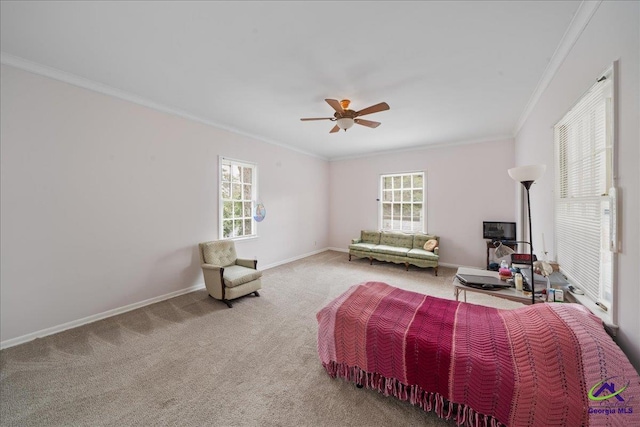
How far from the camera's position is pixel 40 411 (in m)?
1.66

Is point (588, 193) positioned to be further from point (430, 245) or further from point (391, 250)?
point (391, 250)

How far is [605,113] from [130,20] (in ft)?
11.6

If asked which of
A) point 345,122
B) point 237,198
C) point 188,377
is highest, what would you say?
point 345,122

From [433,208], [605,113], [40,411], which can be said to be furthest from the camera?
[433,208]

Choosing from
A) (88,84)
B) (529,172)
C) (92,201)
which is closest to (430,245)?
(529,172)

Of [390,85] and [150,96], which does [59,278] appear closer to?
[150,96]

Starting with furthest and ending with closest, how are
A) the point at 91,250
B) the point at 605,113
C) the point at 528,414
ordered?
the point at 91,250, the point at 605,113, the point at 528,414

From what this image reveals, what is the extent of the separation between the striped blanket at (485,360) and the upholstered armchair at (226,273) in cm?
180

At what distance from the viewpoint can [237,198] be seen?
15.3ft

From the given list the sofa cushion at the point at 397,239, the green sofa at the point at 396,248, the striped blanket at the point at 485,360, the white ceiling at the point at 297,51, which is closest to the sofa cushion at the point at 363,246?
the green sofa at the point at 396,248

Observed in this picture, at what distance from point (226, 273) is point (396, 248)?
380 cm

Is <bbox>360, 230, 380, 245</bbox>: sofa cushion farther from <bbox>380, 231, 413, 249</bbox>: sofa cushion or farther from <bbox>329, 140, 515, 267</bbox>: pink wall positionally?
<bbox>329, 140, 515, 267</bbox>: pink wall

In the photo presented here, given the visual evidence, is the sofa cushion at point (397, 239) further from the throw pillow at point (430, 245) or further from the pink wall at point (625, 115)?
the pink wall at point (625, 115)

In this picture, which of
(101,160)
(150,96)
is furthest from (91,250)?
(150,96)
